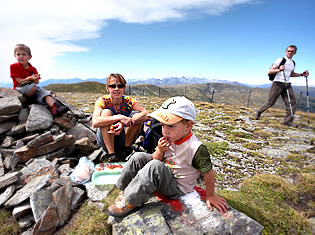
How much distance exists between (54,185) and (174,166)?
10.4 ft

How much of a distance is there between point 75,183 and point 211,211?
3.51 meters

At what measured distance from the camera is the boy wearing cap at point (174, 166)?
2.88m

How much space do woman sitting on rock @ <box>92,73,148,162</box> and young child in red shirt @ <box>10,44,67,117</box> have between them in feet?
8.93

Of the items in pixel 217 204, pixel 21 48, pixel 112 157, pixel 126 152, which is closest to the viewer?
pixel 217 204

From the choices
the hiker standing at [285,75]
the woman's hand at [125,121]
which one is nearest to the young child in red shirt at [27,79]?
the woman's hand at [125,121]

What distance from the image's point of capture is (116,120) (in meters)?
4.80

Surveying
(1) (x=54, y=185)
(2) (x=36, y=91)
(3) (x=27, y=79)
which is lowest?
(1) (x=54, y=185)

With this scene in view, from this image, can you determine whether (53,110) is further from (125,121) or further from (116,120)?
(125,121)

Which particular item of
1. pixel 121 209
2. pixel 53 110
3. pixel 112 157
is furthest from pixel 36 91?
pixel 121 209

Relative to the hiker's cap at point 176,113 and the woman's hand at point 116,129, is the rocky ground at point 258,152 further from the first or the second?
the hiker's cap at point 176,113

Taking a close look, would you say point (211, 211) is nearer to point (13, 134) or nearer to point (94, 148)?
point (94, 148)

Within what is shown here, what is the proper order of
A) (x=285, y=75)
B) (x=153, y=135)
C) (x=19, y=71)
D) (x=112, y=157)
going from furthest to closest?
1. (x=285, y=75)
2. (x=19, y=71)
3. (x=112, y=157)
4. (x=153, y=135)

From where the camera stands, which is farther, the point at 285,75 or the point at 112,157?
the point at 285,75

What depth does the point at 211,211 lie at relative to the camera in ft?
10.2
